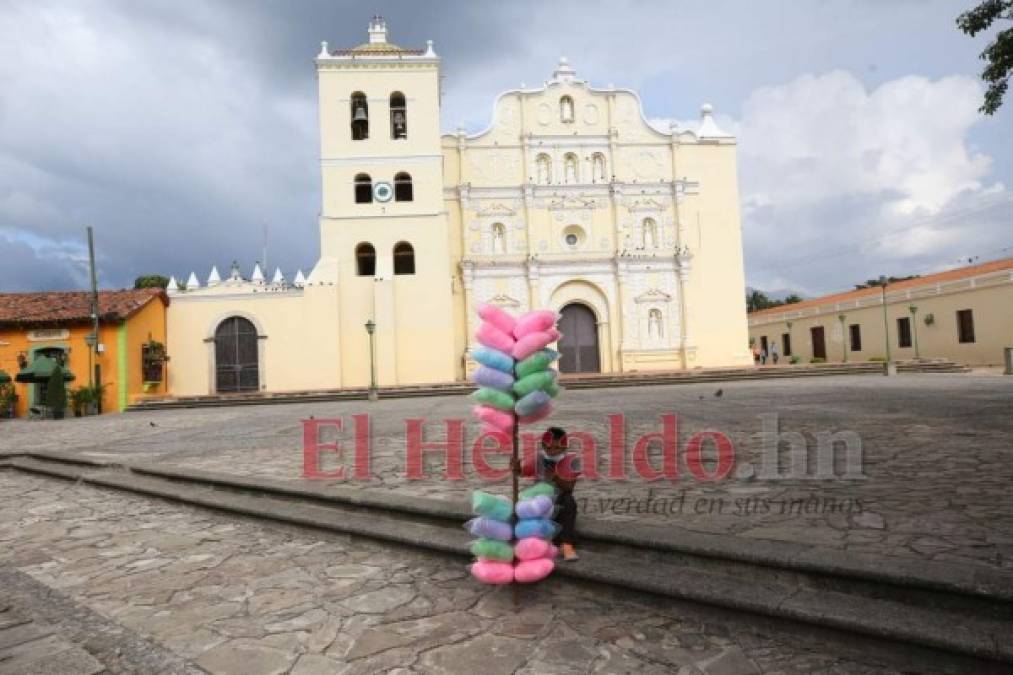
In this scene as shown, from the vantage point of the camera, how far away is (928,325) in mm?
28547

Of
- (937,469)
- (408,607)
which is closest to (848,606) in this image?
(408,607)

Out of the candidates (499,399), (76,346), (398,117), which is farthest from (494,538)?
(398,117)

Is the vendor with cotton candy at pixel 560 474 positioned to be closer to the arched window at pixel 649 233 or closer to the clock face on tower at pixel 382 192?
the clock face on tower at pixel 382 192

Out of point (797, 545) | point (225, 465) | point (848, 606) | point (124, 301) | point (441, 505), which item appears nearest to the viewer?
point (848, 606)

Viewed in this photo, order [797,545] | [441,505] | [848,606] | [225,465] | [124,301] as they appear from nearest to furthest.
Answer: [848,606]
[797,545]
[441,505]
[225,465]
[124,301]

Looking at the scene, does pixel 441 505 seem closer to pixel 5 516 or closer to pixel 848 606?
pixel 848 606

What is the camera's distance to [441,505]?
175 inches

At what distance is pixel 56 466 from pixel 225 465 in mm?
2957

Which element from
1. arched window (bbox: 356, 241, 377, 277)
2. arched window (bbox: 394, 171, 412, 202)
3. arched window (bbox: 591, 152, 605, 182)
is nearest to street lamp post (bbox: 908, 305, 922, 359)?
arched window (bbox: 591, 152, 605, 182)

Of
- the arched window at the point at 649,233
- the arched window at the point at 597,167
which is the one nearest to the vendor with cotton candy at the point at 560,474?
the arched window at the point at 649,233

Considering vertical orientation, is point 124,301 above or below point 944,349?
above

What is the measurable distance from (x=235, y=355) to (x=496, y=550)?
22010 millimetres

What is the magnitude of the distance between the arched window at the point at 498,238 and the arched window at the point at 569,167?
10.6 feet

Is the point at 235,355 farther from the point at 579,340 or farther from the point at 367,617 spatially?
the point at 367,617
